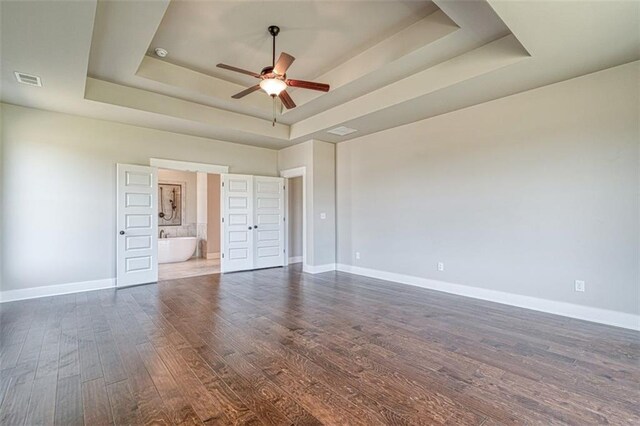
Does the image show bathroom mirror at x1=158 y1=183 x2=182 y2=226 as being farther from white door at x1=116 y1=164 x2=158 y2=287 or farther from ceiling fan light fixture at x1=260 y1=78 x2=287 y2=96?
ceiling fan light fixture at x1=260 y1=78 x2=287 y2=96

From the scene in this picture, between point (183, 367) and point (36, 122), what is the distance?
4651mm

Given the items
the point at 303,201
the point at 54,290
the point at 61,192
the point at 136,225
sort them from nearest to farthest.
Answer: the point at 54,290 → the point at 61,192 → the point at 136,225 → the point at 303,201

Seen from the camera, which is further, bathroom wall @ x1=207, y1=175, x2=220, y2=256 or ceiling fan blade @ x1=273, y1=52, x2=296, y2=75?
bathroom wall @ x1=207, y1=175, x2=220, y2=256

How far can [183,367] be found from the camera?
2.49 meters

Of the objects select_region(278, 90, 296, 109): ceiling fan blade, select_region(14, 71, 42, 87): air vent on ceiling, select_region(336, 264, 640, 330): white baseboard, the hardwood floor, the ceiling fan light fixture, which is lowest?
the hardwood floor

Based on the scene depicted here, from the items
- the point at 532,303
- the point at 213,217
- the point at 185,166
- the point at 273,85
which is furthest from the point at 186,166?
the point at 532,303

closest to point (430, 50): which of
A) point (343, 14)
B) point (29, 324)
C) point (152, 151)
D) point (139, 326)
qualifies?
point (343, 14)

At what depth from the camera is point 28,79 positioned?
363 cm

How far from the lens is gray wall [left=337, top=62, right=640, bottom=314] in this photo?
3.40 meters

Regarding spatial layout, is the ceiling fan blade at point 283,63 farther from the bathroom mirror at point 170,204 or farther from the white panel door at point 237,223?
the bathroom mirror at point 170,204

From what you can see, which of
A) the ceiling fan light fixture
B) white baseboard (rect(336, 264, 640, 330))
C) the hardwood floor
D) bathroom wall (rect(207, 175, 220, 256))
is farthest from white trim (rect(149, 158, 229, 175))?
white baseboard (rect(336, 264, 640, 330))

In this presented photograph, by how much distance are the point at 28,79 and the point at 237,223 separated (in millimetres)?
3866

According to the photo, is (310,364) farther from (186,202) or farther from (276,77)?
(186,202)

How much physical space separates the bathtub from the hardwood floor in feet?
11.6
